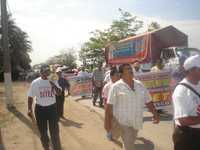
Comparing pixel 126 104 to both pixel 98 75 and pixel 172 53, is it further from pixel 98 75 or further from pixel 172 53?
pixel 172 53

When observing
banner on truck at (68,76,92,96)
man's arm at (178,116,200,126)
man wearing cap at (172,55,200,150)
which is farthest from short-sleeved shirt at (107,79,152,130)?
banner on truck at (68,76,92,96)

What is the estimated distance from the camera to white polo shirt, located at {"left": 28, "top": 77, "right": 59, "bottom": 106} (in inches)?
318

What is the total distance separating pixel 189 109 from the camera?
429cm

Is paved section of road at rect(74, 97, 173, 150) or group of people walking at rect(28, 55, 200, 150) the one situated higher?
group of people walking at rect(28, 55, 200, 150)

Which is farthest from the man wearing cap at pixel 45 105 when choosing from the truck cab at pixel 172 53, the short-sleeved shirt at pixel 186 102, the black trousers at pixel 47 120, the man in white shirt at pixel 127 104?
the truck cab at pixel 172 53

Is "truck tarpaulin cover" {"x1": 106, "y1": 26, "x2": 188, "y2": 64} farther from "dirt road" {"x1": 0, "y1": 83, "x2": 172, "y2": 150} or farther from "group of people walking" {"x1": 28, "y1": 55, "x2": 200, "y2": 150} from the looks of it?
"group of people walking" {"x1": 28, "y1": 55, "x2": 200, "y2": 150}

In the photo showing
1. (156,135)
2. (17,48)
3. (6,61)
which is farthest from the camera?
(17,48)

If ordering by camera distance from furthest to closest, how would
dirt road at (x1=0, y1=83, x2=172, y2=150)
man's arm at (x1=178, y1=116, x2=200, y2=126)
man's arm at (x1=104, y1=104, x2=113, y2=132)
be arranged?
dirt road at (x1=0, y1=83, x2=172, y2=150)
man's arm at (x1=104, y1=104, x2=113, y2=132)
man's arm at (x1=178, y1=116, x2=200, y2=126)

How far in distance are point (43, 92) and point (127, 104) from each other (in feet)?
9.12

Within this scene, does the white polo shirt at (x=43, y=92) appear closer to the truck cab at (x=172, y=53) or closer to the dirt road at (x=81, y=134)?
the dirt road at (x=81, y=134)

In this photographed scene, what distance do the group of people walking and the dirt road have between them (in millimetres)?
689

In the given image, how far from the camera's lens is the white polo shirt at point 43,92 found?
26.5ft

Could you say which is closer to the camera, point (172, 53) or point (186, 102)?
point (186, 102)

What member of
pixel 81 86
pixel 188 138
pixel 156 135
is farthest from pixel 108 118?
pixel 81 86
